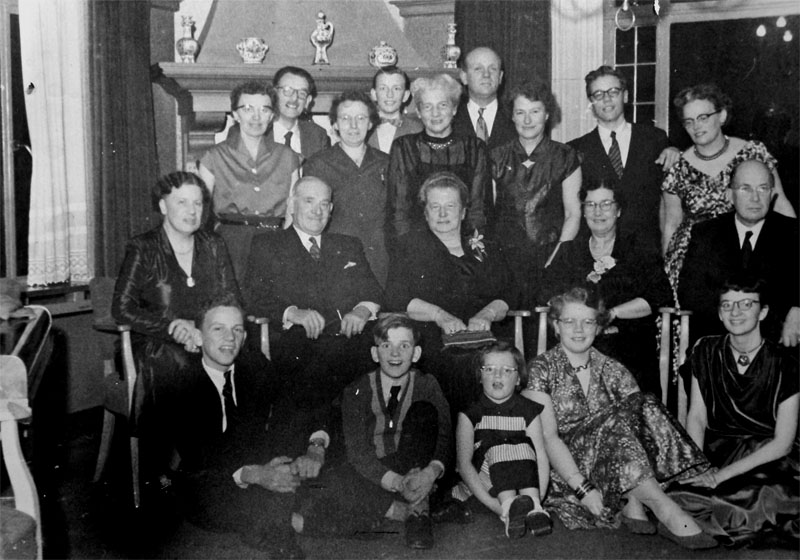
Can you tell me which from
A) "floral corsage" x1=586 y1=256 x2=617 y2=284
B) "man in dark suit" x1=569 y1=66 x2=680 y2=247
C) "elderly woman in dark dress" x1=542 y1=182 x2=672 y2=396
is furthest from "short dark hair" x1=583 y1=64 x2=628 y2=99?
"floral corsage" x1=586 y1=256 x2=617 y2=284

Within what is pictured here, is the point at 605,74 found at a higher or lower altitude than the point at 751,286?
higher

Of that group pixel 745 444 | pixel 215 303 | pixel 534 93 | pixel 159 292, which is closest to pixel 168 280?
pixel 159 292

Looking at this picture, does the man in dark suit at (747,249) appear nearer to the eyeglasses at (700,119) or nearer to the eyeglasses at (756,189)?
the eyeglasses at (756,189)

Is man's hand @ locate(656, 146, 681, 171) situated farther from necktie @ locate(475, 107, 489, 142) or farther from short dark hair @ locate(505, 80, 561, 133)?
necktie @ locate(475, 107, 489, 142)

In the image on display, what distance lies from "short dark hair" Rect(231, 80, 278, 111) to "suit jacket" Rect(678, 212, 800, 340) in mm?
1745

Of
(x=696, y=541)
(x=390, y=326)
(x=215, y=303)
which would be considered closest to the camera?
(x=696, y=541)

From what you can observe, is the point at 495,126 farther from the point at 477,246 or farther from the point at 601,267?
the point at 601,267

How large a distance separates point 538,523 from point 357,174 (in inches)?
Answer: 59.9

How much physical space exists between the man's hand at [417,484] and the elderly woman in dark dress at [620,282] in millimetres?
875

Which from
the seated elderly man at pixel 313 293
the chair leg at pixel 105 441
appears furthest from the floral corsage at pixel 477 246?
the chair leg at pixel 105 441

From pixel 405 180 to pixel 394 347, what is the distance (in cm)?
78

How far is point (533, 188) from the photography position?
3.46 m

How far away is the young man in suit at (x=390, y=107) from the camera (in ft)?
11.4

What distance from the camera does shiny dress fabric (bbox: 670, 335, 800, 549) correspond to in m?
2.67
